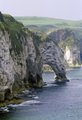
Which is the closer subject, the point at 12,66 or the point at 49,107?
the point at 49,107

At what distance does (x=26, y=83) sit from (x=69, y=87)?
20.0m

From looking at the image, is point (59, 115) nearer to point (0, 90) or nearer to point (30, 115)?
point (30, 115)

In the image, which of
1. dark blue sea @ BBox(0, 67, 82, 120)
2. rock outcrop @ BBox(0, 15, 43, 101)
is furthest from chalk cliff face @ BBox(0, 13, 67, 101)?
dark blue sea @ BBox(0, 67, 82, 120)

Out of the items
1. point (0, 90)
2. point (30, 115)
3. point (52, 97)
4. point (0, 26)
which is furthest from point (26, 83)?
point (30, 115)

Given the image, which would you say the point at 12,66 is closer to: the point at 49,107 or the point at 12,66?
the point at 12,66

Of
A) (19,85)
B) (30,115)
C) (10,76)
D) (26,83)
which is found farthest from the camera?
(26,83)

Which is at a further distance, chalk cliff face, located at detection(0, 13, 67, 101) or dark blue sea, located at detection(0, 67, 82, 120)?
chalk cliff face, located at detection(0, 13, 67, 101)

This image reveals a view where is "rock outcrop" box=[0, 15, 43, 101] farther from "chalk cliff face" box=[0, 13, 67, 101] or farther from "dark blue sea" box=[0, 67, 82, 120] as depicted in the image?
"dark blue sea" box=[0, 67, 82, 120]

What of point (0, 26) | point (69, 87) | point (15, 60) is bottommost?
point (69, 87)

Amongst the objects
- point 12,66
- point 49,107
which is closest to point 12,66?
point 12,66

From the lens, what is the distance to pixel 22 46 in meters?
198

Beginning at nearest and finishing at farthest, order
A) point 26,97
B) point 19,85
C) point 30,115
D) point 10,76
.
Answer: point 30,115
point 10,76
point 26,97
point 19,85

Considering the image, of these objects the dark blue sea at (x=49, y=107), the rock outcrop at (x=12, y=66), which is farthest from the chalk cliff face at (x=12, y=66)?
the dark blue sea at (x=49, y=107)

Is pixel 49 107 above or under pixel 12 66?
under
